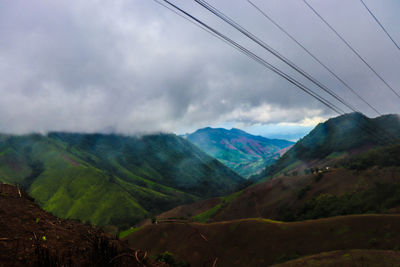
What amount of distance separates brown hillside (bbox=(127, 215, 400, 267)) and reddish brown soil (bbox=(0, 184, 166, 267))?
23.9 metres

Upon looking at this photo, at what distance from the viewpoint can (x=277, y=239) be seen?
52.4 m

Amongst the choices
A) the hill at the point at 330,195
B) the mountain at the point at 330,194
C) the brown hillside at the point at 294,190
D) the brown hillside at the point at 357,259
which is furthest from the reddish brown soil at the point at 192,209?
the brown hillside at the point at 357,259

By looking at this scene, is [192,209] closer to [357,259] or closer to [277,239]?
[277,239]

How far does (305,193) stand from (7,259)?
124 m

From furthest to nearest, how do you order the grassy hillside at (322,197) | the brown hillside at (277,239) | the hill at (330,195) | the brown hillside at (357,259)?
the hill at (330,195) < the grassy hillside at (322,197) < the brown hillside at (277,239) < the brown hillside at (357,259)

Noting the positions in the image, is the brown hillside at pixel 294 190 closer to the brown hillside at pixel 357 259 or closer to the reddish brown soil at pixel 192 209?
the reddish brown soil at pixel 192 209

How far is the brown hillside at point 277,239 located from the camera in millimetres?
39312

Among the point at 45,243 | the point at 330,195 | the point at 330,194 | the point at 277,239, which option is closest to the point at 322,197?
the point at 330,195

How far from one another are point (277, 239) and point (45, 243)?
5452 cm

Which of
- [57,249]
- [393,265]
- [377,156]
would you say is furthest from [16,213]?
[377,156]

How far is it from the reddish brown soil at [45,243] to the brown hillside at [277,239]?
23.9 meters

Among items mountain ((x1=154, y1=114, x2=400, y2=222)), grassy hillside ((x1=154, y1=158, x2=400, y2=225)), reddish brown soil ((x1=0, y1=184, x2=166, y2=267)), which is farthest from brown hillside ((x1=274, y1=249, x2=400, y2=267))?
mountain ((x1=154, y1=114, x2=400, y2=222))

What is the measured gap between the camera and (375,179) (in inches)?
3595

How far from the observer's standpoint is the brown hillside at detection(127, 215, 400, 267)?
3931cm
